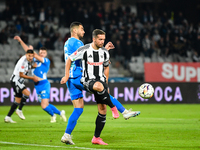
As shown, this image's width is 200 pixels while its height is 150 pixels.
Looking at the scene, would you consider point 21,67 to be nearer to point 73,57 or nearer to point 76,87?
point 76,87

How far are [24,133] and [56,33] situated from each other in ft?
45.7

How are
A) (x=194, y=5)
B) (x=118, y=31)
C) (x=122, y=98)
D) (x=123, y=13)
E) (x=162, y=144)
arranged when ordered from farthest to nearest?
(x=194, y=5) → (x=123, y=13) → (x=118, y=31) → (x=122, y=98) → (x=162, y=144)

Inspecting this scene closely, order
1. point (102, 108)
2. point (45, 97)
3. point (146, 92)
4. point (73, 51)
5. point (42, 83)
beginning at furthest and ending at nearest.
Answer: point (42, 83) < point (45, 97) < point (146, 92) < point (73, 51) < point (102, 108)

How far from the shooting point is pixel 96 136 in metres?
6.08

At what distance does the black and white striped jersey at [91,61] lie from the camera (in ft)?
19.2

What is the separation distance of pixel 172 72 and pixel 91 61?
44.4 ft

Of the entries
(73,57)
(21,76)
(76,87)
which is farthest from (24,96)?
(73,57)

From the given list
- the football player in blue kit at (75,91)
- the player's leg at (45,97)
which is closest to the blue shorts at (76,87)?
the football player in blue kit at (75,91)

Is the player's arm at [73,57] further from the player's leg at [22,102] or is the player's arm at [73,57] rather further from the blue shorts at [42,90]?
the player's leg at [22,102]

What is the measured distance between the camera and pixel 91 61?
5848 mm

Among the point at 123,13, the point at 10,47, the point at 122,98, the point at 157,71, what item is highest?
the point at 123,13

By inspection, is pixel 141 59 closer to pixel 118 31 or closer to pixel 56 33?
pixel 118 31

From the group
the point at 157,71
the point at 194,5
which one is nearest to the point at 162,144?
the point at 157,71

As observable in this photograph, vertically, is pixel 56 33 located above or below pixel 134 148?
above
